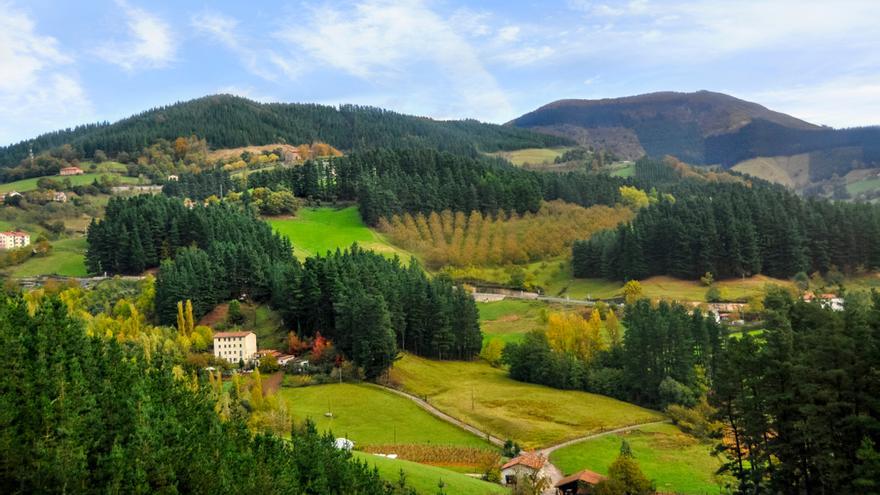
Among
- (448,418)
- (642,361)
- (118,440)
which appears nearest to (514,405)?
(448,418)

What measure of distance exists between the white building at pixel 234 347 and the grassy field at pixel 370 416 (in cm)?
984

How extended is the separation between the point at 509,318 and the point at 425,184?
210ft

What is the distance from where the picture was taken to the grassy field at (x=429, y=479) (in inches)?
1555

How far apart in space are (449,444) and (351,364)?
19.1 m

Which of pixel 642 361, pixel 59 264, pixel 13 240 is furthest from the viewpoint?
pixel 13 240

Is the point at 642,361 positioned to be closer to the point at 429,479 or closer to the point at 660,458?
the point at 660,458

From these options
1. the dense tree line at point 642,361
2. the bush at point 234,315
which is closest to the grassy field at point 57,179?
the bush at point 234,315

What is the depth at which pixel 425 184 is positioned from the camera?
16150 cm

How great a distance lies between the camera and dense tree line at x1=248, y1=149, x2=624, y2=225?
15488 centimetres

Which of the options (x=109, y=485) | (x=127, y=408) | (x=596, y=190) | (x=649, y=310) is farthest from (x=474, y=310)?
(x=596, y=190)

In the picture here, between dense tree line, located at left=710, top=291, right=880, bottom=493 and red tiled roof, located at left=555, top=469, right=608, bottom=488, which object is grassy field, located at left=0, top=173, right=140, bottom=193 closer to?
red tiled roof, located at left=555, top=469, right=608, bottom=488

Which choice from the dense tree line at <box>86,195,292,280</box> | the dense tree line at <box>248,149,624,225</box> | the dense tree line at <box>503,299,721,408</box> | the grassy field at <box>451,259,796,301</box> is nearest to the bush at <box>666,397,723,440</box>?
the dense tree line at <box>503,299,721,408</box>

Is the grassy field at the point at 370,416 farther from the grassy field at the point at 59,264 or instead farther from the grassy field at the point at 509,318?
the grassy field at the point at 59,264

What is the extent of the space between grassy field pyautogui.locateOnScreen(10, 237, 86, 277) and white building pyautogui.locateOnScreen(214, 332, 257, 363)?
50.9m
